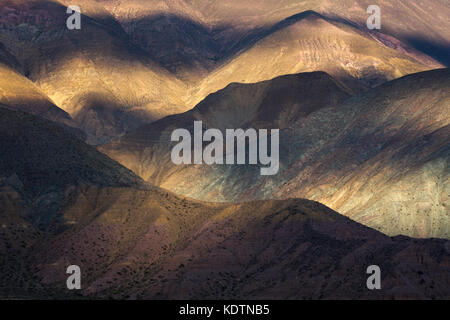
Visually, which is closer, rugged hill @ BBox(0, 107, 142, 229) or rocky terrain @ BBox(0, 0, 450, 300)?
rocky terrain @ BBox(0, 0, 450, 300)

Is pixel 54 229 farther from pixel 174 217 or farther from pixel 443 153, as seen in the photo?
pixel 443 153

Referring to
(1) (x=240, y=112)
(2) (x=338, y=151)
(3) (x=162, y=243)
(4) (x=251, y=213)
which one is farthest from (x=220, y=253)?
(1) (x=240, y=112)

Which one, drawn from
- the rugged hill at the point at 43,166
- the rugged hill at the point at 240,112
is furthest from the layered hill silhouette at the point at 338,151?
the rugged hill at the point at 43,166

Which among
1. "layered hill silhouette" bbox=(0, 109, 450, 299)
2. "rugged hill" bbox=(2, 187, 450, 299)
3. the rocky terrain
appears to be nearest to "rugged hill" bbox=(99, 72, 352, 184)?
the rocky terrain

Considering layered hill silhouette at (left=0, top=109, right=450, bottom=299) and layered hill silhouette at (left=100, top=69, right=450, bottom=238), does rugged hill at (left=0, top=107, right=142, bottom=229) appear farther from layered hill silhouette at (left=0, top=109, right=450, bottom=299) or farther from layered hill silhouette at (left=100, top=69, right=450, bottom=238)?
layered hill silhouette at (left=100, top=69, right=450, bottom=238)

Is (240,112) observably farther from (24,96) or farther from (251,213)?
(251,213)

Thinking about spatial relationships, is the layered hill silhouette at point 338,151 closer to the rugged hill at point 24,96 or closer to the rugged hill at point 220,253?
the rugged hill at point 220,253
